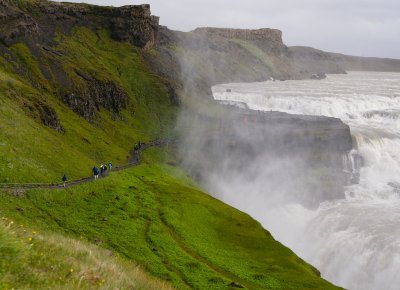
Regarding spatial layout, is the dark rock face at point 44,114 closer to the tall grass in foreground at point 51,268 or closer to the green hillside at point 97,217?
the green hillside at point 97,217

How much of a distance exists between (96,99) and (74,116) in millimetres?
17823

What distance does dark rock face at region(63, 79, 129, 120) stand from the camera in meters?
109

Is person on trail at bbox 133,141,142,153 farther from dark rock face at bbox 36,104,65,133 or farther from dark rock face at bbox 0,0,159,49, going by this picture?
dark rock face at bbox 0,0,159,49

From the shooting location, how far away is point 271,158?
403 ft

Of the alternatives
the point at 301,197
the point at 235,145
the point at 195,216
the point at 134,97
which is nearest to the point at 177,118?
the point at 134,97

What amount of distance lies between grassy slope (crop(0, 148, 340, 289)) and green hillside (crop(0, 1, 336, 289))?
15 cm

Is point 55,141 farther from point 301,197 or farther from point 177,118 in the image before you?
point 177,118

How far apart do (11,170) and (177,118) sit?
9210 centimetres

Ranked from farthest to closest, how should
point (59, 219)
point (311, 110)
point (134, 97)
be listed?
point (311, 110), point (134, 97), point (59, 219)

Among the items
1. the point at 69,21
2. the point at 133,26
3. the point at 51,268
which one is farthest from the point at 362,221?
the point at 133,26

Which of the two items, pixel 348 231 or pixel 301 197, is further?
pixel 301 197

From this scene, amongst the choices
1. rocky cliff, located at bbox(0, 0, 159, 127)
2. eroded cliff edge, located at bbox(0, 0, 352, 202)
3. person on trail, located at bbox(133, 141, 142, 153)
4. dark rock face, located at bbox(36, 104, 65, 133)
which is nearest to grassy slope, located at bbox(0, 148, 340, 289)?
dark rock face, located at bbox(36, 104, 65, 133)

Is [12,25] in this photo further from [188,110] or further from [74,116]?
[188,110]

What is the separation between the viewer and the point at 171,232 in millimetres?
51312
